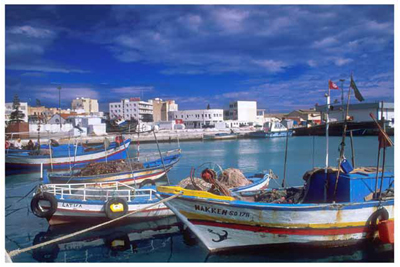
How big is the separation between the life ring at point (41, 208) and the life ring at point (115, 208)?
6.67 ft

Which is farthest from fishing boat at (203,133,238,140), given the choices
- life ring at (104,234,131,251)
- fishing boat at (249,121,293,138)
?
life ring at (104,234,131,251)

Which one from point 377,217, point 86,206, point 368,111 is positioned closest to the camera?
point 377,217

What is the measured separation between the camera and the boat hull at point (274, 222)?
28.9ft

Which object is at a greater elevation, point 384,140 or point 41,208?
point 384,140

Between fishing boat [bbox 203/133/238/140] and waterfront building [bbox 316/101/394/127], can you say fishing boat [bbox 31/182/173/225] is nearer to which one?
fishing boat [bbox 203/133/238/140]

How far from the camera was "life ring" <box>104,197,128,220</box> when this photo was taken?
1191 centimetres

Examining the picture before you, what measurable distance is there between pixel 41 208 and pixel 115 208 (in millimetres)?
2883

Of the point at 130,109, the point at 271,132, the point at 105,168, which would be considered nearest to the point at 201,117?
the point at 130,109

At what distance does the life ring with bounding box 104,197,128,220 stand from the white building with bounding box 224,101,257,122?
3684 inches

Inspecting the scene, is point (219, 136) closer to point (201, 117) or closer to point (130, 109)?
point (201, 117)

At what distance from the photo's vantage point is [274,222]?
29.2 feet

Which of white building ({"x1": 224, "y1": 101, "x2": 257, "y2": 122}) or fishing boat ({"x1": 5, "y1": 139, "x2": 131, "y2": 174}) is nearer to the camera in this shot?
fishing boat ({"x1": 5, "y1": 139, "x2": 131, "y2": 174})

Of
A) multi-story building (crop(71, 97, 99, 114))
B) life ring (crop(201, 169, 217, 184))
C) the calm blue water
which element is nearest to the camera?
the calm blue water
